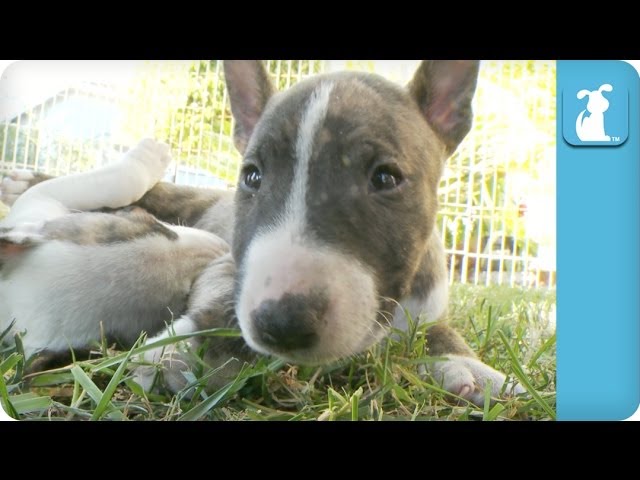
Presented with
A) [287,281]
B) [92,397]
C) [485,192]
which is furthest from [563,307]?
[92,397]

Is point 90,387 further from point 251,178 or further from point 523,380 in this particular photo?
point 523,380

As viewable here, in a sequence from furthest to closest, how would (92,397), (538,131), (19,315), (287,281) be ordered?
(19,315)
(538,131)
(92,397)
(287,281)

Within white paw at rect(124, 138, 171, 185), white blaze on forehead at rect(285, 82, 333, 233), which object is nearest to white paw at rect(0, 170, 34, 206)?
white paw at rect(124, 138, 171, 185)

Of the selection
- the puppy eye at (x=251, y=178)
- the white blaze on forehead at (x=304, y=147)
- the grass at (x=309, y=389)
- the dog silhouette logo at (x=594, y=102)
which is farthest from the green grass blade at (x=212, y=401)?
the dog silhouette logo at (x=594, y=102)

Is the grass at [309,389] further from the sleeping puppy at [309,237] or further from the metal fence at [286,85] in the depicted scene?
the metal fence at [286,85]

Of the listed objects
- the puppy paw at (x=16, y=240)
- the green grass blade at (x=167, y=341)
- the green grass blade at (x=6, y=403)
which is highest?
the puppy paw at (x=16, y=240)

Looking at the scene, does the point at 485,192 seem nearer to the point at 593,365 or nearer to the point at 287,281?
the point at 593,365

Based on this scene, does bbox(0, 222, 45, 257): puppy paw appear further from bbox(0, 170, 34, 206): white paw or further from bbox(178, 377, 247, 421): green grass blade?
bbox(178, 377, 247, 421): green grass blade
